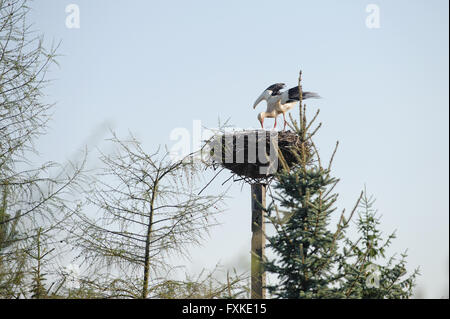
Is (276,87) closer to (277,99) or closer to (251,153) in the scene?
(277,99)

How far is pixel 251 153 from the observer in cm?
737

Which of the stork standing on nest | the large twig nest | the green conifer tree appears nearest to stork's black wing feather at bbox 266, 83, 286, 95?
the stork standing on nest

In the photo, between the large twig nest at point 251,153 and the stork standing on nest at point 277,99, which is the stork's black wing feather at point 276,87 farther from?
the large twig nest at point 251,153

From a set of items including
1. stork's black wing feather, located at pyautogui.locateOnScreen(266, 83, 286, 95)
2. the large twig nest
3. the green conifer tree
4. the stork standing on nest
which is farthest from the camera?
stork's black wing feather, located at pyautogui.locateOnScreen(266, 83, 286, 95)

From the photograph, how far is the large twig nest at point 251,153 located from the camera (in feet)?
23.6

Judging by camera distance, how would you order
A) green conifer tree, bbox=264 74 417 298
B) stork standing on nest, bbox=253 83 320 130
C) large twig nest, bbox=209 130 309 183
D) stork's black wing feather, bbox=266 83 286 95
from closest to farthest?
green conifer tree, bbox=264 74 417 298
large twig nest, bbox=209 130 309 183
stork standing on nest, bbox=253 83 320 130
stork's black wing feather, bbox=266 83 286 95

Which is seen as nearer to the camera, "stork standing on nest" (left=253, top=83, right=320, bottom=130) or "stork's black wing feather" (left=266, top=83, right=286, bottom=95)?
"stork standing on nest" (left=253, top=83, right=320, bottom=130)

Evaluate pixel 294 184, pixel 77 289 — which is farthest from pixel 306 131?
pixel 77 289

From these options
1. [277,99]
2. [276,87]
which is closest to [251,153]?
[277,99]

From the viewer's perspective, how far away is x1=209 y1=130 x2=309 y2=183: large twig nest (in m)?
7.20

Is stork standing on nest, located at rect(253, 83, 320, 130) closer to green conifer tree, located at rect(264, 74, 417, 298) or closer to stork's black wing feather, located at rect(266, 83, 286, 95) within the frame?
stork's black wing feather, located at rect(266, 83, 286, 95)
